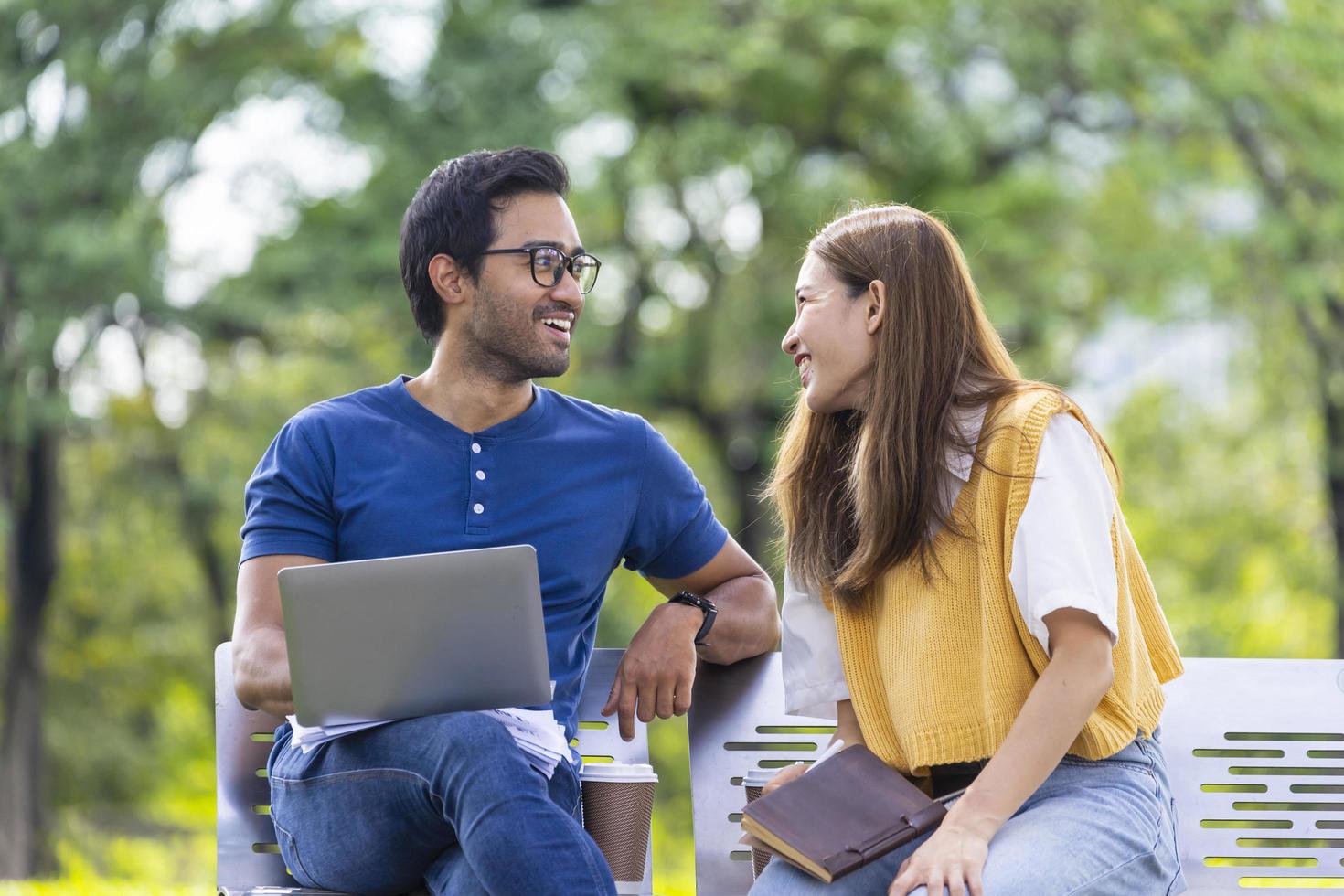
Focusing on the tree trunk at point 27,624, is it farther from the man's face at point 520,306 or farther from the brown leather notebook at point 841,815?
the brown leather notebook at point 841,815

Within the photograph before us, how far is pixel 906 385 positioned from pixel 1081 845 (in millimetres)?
834

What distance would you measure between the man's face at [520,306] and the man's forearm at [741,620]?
62cm

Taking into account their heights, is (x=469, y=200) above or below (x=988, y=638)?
A: above

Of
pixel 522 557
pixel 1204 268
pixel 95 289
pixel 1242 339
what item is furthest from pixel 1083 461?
pixel 1242 339

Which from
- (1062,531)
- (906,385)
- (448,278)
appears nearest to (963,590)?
(1062,531)

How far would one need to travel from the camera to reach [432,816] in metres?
2.73

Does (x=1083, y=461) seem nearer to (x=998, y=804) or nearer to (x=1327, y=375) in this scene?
(x=998, y=804)

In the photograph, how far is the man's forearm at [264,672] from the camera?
9.41 ft

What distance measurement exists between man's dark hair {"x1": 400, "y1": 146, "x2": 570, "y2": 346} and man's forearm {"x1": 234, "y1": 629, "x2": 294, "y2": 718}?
90 cm

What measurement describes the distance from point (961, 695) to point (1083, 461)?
456 millimetres

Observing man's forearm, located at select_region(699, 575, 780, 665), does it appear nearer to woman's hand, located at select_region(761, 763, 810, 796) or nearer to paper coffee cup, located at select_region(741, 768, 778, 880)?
paper coffee cup, located at select_region(741, 768, 778, 880)

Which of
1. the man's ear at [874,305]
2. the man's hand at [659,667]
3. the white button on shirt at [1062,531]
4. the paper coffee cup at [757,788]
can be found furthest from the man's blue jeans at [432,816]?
the man's ear at [874,305]

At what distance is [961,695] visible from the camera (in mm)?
2717

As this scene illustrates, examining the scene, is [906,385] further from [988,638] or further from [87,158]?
[87,158]
